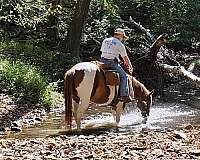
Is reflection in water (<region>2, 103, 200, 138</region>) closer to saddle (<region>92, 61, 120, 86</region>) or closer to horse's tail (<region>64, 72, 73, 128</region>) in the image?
horse's tail (<region>64, 72, 73, 128</region>)

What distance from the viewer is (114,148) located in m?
7.05

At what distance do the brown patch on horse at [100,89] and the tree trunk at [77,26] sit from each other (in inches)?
345

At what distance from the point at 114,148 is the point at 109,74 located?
159 inches

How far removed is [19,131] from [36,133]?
713 mm

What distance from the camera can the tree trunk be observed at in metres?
19.9

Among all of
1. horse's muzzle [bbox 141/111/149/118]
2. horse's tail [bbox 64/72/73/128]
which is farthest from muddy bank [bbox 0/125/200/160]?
horse's muzzle [bbox 141/111/149/118]

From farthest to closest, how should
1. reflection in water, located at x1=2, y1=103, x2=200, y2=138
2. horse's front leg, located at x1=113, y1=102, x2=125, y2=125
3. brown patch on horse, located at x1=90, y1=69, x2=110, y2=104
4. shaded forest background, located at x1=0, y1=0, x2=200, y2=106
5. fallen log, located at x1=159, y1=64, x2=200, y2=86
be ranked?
shaded forest background, located at x1=0, y1=0, x2=200, y2=106 → fallen log, located at x1=159, y1=64, x2=200, y2=86 → horse's front leg, located at x1=113, y1=102, x2=125, y2=125 → reflection in water, located at x1=2, y1=103, x2=200, y2=138 → brown patch on horse, located at x1=90, y1=69, x2=110, y2=104

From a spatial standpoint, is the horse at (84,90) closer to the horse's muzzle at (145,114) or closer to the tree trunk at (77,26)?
the horse's muzzle at (145,114)

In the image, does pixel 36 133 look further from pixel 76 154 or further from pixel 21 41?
pixel 21 41

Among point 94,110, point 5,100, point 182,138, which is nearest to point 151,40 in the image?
point 94,110

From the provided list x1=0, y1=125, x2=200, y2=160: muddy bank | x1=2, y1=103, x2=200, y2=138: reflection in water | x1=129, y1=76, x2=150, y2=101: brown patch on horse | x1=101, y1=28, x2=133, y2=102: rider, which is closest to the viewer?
x1=0, y1=125, x2=200, y2=160: muddy bank

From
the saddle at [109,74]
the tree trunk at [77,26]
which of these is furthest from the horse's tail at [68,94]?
the tree trunk at [77,26]

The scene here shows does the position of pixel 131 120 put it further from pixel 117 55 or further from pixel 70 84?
pixel 70 84

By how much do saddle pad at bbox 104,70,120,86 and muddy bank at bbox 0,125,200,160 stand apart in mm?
2916
